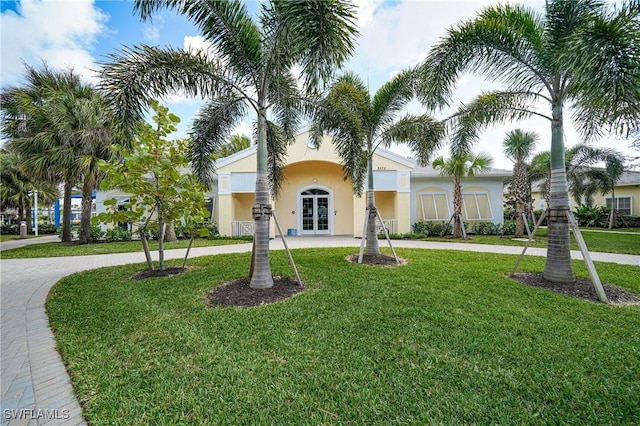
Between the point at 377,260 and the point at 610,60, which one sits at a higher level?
the point at 610,60

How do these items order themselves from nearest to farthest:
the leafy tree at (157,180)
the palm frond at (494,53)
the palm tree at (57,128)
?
the palm frond at (494,53)
the leafy tree at (157,180)
the palm tree at (57,128)

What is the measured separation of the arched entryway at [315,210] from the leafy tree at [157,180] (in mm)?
10568

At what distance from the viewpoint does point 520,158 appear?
14.3 meters

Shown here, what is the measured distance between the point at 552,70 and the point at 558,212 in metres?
2.97

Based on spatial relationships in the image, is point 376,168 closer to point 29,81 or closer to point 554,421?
point 554,421

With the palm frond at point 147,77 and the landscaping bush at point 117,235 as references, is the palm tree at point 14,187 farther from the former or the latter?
the palm frond at point 147,77

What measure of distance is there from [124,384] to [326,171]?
1516 cm

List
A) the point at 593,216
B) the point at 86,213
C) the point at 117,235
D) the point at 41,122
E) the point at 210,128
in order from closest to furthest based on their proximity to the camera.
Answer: the point at 210,128 → the point at 41,122 → the point at 86,213 → the point at 117,235 → the point at 593,216

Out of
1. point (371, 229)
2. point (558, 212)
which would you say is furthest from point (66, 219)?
point (558, 212)

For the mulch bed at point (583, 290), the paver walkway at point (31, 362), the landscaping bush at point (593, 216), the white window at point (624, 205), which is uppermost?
the white window at point (624, 205)

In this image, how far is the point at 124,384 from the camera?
267 cm

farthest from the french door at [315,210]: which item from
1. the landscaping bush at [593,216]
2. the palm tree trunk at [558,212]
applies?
the landscaping bush at [593,216]

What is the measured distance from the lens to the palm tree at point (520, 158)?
45.7ft

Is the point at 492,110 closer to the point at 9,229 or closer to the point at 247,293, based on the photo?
the point at 247,293
